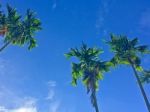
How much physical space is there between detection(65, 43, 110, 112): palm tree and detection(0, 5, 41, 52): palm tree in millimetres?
10425

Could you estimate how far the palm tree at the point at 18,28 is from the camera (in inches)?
1842

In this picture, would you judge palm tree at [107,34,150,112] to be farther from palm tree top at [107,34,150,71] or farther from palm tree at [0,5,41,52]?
palm tree at [0,5,41,52]

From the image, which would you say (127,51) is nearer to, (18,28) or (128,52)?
(128,52)

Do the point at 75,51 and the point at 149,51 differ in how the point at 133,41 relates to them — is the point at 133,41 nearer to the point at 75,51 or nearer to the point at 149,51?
the point at 149,51

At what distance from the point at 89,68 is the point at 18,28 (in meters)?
14.4

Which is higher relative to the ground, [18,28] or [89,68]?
[18,28]

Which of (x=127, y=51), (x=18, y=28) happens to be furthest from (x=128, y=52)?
(x=18, y=28)

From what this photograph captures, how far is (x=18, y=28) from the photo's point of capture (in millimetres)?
47906

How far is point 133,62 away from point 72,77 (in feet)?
29.2

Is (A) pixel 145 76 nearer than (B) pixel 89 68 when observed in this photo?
No

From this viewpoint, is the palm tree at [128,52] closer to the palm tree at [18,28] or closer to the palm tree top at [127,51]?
the palm tree top at [127,51]

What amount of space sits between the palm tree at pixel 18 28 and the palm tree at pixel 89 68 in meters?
10.4

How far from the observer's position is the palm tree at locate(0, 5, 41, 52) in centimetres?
4679

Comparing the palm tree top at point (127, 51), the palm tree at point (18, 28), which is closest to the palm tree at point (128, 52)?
the palm tree top at point (127, 51)
